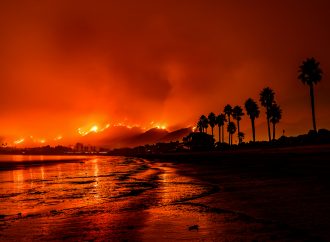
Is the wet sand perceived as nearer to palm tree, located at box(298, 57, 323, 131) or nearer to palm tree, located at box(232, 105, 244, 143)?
palm tree, located at box(298, 57, 323, 131)

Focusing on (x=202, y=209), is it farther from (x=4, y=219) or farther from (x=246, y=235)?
(x=4, y=219)

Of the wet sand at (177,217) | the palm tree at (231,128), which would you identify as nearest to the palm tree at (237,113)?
the palm tree at (231,128)

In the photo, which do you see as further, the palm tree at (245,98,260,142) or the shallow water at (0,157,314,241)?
the palm tree at (245,98,260,142)

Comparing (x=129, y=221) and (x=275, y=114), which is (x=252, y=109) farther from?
(x=129, y=221)

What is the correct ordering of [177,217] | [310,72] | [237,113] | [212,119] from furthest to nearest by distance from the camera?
[212,119], [237,113], [310,72], [177,217]

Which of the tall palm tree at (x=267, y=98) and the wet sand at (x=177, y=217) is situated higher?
the tall palm tree at (x=267, y=98)

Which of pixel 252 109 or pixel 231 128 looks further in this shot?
pixel 231 128

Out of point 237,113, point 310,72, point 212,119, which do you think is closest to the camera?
point 310,72

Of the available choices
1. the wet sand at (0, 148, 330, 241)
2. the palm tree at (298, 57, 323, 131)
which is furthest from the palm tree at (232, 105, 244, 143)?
the wet sand at (0, 148, 330, 241)

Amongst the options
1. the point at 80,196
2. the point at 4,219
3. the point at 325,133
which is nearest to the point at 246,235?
the point at 4,219

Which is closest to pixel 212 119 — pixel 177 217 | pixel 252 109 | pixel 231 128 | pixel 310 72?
pixel 231 128

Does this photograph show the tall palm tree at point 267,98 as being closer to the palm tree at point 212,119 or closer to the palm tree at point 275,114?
the palm tree at point 275,114

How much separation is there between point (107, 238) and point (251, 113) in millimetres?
124170

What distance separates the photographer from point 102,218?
11531mm
